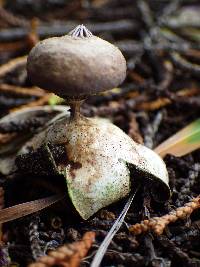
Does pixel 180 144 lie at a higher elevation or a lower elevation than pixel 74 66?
lower

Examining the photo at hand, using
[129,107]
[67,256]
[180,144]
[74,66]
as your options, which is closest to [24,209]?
[67,256]

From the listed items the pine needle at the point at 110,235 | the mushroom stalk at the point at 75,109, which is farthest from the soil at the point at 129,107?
the mushroom stalk at the point at 75,109

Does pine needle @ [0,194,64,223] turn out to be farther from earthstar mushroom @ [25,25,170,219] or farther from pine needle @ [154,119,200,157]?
pine needle @ [154,119,200,157]

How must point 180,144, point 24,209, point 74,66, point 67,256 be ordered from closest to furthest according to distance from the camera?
point 67,256 → point 74,66 → point 24,209 → point 180,144

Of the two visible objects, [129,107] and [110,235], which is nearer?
[110,235]

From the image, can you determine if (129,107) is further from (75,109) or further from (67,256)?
(67,256)

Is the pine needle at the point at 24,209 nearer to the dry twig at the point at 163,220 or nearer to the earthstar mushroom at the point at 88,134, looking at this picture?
the earthstar mushroom at the point at 88,134

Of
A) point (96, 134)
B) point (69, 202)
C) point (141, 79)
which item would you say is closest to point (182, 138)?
point (96, 134)

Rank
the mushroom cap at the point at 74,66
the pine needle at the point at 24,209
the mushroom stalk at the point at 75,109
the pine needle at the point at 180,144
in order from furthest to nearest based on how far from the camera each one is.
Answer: the pine needle at the point at 180,144 < the mushroom stalk at the point at 75,109 < the pine needle at the point at 24,209 < the mushroom cap at the point at 74,66
